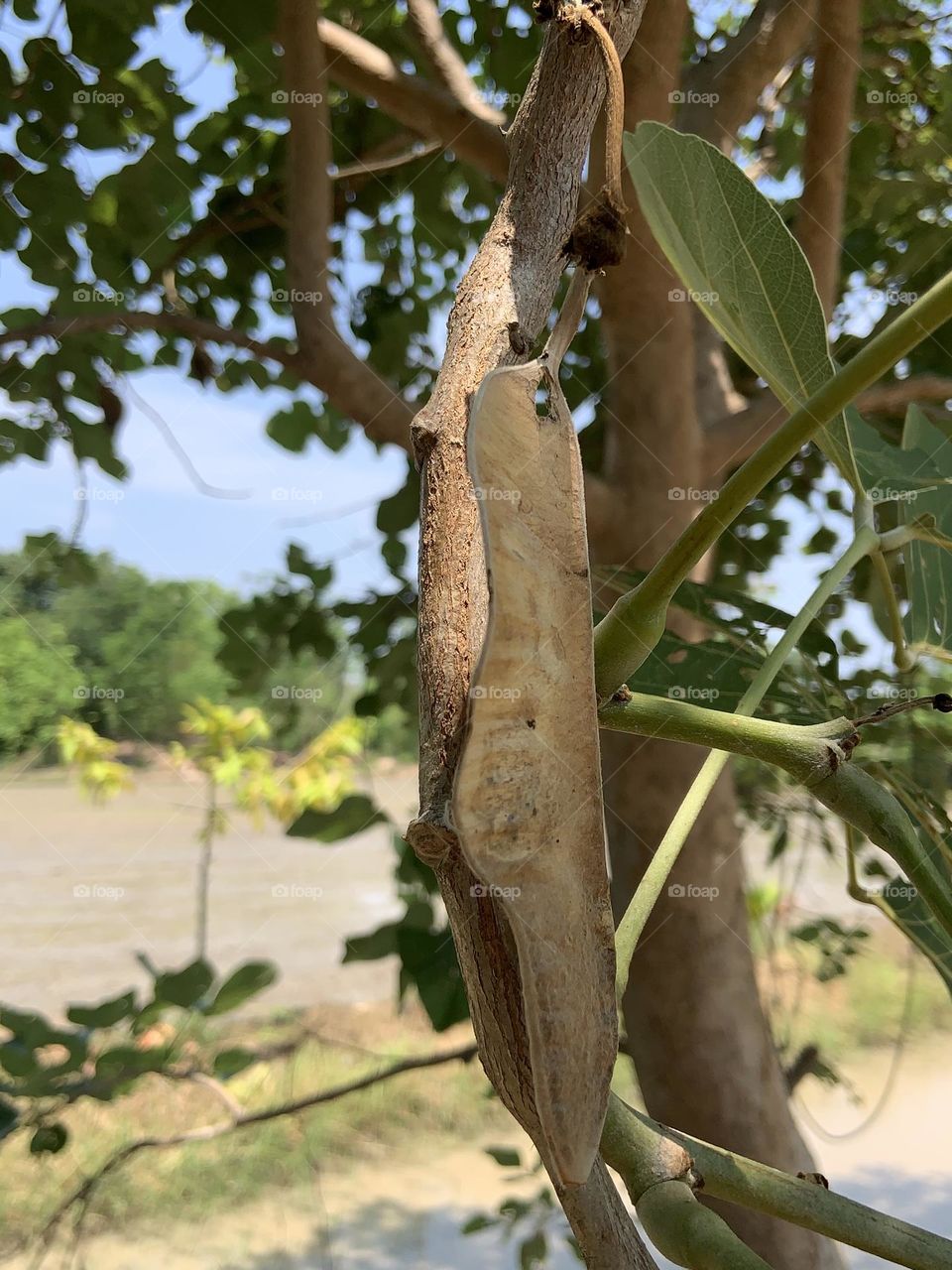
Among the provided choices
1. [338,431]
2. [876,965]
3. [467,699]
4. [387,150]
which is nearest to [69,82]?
[387,150]

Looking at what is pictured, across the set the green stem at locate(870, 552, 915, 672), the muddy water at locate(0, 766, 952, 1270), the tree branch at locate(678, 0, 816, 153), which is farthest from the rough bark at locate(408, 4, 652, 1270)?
the muddy water at locate(0, 766, 952, 1270)

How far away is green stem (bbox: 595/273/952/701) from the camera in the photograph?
15cm

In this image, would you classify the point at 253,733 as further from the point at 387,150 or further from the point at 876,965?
the point at 876,965

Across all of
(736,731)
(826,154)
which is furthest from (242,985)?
(826,154)

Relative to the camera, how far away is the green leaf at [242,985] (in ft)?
1.87

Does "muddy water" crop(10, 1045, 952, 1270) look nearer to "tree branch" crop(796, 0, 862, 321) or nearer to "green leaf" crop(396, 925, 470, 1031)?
"green leaf" crop(396, 925, 470, 1031)

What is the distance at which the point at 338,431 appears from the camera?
910 millimetres

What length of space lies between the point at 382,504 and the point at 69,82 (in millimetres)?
307

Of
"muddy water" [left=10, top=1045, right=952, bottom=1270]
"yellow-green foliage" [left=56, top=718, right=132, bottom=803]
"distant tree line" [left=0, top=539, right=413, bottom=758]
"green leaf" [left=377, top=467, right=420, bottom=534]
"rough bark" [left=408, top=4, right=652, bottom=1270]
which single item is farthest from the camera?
"muddy water" [left=10, top=1045, right=952, bottom=1270]

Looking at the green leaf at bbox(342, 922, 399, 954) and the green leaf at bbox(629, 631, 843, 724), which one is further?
the green leaf at bbox(342, 922, 399, 954)

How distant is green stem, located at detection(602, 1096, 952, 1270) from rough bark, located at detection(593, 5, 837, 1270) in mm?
374

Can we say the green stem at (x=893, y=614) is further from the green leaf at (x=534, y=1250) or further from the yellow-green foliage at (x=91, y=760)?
the yellow-green foliage at (x=91, y=760)

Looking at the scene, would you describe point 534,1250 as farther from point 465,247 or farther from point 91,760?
point 465,247

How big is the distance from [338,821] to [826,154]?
49cm
